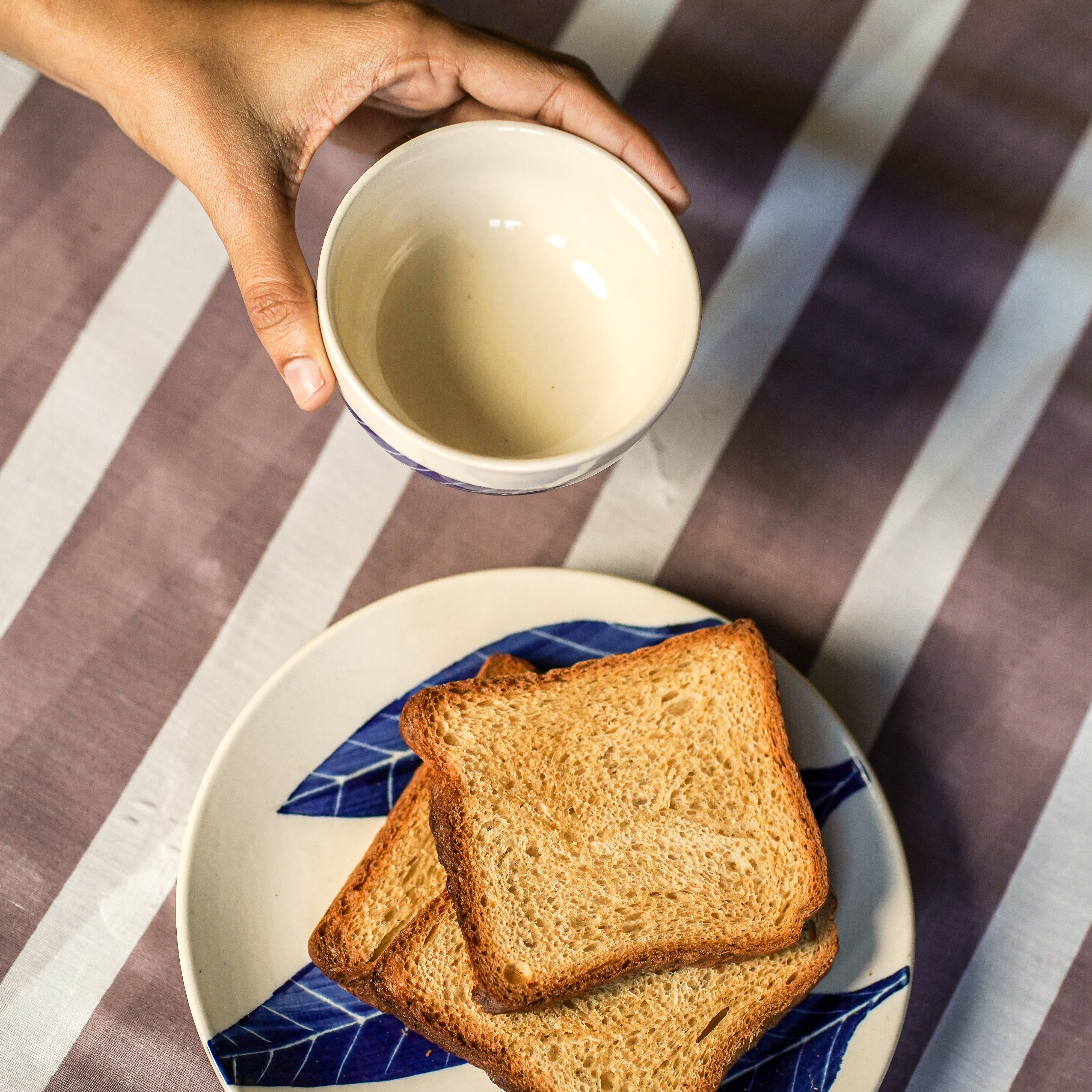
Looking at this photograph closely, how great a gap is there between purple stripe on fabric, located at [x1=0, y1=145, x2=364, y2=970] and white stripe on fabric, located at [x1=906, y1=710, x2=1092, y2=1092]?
0.75m

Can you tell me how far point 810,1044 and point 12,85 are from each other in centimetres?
112

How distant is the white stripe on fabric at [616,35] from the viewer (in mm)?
940

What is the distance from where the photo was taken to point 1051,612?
2.94 feet

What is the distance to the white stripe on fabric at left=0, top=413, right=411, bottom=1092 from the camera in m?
0.78

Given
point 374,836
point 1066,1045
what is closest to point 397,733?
point 374,836

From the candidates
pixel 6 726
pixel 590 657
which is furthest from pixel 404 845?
pixel 6 726

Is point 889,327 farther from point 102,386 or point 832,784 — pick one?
point 102,386

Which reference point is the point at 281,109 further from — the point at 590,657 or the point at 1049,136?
the point at 1049,136

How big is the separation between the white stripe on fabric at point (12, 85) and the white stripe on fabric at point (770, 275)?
0.66 metres

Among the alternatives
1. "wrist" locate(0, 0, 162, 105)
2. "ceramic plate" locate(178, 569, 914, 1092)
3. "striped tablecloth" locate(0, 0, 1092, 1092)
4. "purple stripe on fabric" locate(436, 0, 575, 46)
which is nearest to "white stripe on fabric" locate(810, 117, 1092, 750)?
"striped tablecloth" locate(0, 0, 1092, 1092)

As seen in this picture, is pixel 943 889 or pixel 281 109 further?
pixel 943 889

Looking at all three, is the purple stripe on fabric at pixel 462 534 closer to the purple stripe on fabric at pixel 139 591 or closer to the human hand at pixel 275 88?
the purple stripe on fabric at pixel 139 591

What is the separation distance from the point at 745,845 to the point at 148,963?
20.2 inches

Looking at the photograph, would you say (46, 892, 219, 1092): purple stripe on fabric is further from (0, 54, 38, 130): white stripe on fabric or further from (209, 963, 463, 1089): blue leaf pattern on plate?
(0, 54, 38, 130): white stripe on fabric
